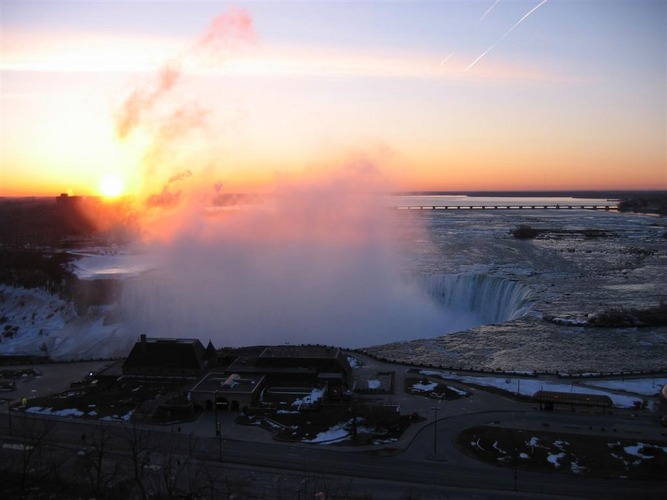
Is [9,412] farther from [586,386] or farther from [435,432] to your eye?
[586,386]

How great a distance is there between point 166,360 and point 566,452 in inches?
795

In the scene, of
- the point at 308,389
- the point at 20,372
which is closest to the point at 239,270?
the point at 20,372

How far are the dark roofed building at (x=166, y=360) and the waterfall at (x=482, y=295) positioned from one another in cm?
2630

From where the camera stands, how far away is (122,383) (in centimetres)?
2991

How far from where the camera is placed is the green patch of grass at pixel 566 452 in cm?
2028

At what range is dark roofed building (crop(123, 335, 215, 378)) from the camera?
30578mm

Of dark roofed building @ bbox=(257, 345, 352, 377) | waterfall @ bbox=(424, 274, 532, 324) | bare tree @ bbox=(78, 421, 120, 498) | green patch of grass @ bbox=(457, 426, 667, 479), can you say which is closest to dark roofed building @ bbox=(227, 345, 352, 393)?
dark roofed building @ bbox=(257, 345, 352, 377)

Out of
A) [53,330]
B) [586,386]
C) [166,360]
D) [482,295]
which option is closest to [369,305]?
Answer: [482,295]

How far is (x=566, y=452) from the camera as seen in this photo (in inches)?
845

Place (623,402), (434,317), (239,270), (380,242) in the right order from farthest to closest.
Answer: (380,242) → (239,270) → (434,317) → (623,402)

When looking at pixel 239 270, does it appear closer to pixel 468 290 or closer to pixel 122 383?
pixel 468 290

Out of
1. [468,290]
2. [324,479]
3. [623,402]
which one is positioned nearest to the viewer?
[324,479]

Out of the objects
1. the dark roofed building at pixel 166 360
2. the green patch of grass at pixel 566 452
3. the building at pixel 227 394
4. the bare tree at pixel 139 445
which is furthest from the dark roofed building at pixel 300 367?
the green patch of grass at pixel 566 452

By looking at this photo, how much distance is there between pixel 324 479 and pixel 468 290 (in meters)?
35.4
